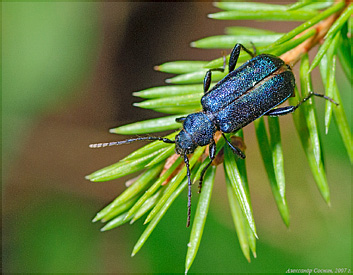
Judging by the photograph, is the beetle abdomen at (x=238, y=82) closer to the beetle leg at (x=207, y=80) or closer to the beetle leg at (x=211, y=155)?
the beetle leg at (x=207, y=80)

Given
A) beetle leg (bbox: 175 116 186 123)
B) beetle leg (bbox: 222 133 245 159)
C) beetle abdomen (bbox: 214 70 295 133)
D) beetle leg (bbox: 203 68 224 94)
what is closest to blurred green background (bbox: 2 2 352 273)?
beetle abdomen (bbox: 214 70 295 133)

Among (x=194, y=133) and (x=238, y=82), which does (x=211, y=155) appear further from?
(x=238, y=82)

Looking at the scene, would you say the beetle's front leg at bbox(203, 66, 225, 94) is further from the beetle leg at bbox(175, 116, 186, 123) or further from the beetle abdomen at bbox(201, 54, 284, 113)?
the beetle leg at bbox(175, 116, 186, 123)

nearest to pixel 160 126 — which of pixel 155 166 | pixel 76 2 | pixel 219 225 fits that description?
pixel 155 166

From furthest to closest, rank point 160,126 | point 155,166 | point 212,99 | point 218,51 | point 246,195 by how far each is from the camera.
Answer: point 218,51 → point 212,99 → point 160,126 → point 155,166 → point 246,195

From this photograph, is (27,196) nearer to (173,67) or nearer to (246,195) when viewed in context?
(173,67)

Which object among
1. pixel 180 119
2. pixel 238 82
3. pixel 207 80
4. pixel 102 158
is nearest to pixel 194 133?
pixel 180 119
